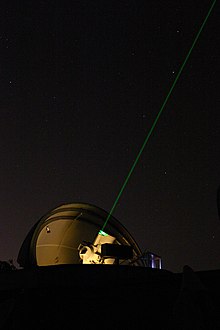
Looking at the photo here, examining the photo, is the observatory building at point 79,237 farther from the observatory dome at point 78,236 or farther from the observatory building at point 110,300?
the observatory building at point 110,300

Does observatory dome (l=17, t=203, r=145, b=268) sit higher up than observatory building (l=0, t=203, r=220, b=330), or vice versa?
observatory dome (l=17, t=203, r=145, b=268)

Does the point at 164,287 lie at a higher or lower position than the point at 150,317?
higher

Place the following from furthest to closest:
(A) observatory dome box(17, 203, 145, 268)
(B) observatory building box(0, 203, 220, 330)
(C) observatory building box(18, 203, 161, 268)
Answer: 1. (A) observatory dome box(17, 203, 145, 268)
2. (C) observatory building box(18, 203, 161, 268)
3. (B) observatory building box(0, 203, 220, 330)

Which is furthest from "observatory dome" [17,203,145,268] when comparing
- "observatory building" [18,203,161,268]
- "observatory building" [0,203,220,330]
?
"observatory building" [0,203,220,330]

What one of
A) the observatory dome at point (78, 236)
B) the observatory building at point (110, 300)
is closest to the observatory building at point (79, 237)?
the observatory dome at point (78, 236)

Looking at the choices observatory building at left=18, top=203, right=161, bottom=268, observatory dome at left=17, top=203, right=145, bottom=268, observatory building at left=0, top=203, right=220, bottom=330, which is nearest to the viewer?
observatory building at left=0, top=203, right=220, bottom=330

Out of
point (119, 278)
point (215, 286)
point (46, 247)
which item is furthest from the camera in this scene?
point (46, 247)

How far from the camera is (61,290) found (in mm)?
3260

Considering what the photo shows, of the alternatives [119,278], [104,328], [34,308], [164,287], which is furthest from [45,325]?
[164,287]

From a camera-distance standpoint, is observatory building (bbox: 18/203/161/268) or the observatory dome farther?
the observatory dome

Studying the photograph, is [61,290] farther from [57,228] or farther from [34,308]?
[57,228]

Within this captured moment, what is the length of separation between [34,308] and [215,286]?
51.9 inches

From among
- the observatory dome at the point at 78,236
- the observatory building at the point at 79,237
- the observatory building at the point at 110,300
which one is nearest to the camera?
the observatory building at the point at 110,300

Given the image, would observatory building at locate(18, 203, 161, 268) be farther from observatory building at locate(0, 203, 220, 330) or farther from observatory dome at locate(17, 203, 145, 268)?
observatory building at locate(0, 203, 220, 330)
